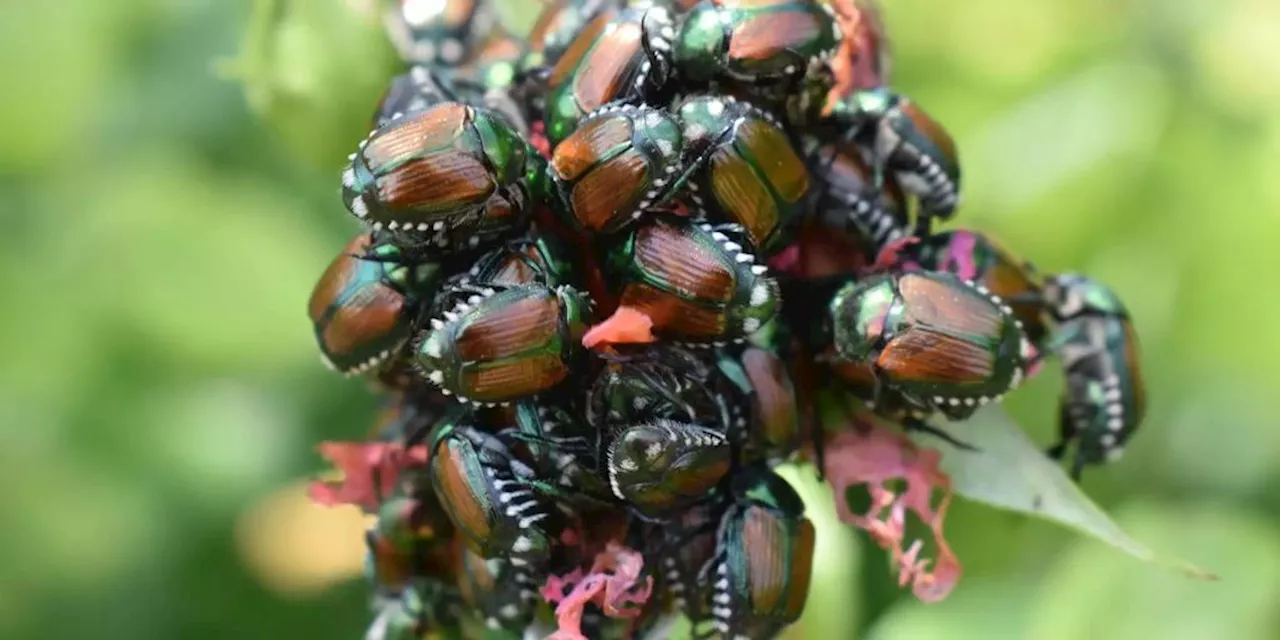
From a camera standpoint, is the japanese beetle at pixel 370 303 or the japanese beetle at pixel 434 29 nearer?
the japanese beetle at pixel 370 303

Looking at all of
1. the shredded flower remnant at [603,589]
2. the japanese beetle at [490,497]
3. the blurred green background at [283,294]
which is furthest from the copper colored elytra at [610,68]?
the blurred green background at [283,294]

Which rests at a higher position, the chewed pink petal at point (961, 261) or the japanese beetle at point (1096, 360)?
the chewed pink petal at point (961, 261)

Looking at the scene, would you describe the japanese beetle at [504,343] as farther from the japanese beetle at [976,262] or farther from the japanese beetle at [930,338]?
the japanese beetle at [976,262]

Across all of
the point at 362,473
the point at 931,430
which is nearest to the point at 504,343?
the point at 362,473

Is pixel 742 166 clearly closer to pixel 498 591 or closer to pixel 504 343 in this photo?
pixel 504 343

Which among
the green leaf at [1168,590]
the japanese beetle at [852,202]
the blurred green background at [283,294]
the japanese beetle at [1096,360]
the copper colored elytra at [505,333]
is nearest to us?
the copper colored elytra at [505,333]

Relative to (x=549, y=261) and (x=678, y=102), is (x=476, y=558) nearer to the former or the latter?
(x=549, y=261)

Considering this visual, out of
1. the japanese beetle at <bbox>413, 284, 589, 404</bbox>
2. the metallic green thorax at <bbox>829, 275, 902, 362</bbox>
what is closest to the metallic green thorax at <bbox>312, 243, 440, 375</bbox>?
the japanese beetle at <bbox>413, 284, 589, 404</bbox>

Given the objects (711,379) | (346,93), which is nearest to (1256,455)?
(711,379)
